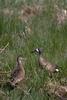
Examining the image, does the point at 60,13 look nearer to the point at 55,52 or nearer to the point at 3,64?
the point at 55,52

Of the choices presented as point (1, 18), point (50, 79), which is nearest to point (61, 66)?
point (50, 79)

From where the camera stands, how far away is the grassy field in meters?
7.31

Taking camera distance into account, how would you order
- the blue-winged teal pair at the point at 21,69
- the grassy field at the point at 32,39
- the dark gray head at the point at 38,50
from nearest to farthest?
the blue-winged teal pair at the point at 21,69 → the grassy field at the point at 32,39 → the dark gray head at the point at 38,50

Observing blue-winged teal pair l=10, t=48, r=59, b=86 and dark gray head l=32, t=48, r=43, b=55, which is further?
dark gray head l=32, t=48, r=43, b=55

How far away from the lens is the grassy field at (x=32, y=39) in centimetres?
731

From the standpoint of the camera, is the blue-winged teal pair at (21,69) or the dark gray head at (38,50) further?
the dark gray head at (38,50)

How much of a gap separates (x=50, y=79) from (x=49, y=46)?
121cm

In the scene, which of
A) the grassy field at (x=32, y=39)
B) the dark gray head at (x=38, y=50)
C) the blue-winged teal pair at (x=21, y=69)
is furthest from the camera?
the dark gray head at (x=38, y=50)

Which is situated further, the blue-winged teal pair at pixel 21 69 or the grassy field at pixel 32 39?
the grassy field at pixel 32 39

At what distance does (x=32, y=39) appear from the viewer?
8.92m

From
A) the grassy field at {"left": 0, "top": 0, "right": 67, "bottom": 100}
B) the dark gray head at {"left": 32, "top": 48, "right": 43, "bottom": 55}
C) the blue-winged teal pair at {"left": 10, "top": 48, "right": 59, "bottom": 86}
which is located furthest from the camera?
the dark gray head at {"left": 32, "top": 48, "right": 43, "bottom": 55}

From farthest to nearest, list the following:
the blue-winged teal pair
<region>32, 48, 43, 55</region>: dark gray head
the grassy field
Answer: <region>32, 48, 43, 55</region>: dark gray head
the grassy field
the blue-winged teal pair

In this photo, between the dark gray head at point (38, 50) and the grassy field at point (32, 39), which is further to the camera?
the dark gray head at point (38, 50)

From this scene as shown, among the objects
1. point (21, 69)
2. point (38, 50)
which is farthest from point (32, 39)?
point (21, 69)
